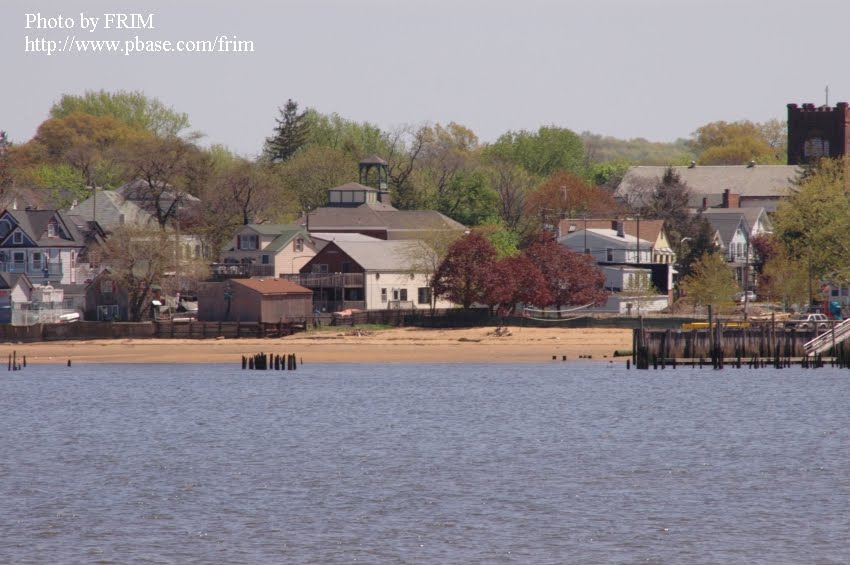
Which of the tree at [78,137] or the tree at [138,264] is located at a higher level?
the tree at [78,137]

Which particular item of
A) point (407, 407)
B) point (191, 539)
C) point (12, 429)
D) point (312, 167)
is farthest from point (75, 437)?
point (312, 167)

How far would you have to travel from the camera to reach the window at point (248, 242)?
389 ft

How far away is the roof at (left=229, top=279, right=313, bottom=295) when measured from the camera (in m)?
102

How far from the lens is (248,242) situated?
11894 cm

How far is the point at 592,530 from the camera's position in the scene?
114ft

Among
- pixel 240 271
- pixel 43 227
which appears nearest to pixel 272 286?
pixel 240 271

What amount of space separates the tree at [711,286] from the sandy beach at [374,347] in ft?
34.8

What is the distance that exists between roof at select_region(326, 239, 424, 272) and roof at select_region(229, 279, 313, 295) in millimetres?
5936

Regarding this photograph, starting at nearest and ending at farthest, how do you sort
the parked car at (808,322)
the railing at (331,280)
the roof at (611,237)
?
the parked car at (808,322), the railing at (331,280), the roof at (611,237)

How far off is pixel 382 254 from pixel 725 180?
69632mm

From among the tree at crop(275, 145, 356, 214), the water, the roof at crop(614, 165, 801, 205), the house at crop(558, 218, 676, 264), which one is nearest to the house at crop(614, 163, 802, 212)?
the roof at crop(614, 165, 801, 205)

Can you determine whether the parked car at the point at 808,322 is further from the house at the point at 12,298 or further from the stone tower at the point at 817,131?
the stone tower at the point at 817,131

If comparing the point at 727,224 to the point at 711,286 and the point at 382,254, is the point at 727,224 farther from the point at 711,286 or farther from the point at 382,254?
the point at 382,254

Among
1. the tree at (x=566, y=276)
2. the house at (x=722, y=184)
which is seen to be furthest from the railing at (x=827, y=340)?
the house at (x=722, y=184)
